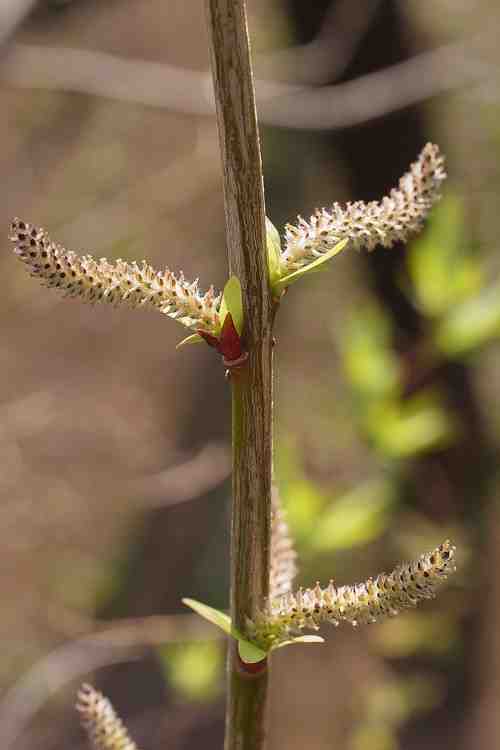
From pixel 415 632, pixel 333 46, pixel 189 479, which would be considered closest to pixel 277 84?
pixel 333 46

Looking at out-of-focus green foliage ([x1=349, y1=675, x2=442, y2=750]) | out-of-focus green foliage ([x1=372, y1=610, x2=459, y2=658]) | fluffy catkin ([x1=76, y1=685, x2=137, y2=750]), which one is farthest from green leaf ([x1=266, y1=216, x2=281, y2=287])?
out-of-focus green foliage ([x1=349, y1=675, x2=442, y2=750])

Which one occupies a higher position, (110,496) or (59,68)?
(59,68)

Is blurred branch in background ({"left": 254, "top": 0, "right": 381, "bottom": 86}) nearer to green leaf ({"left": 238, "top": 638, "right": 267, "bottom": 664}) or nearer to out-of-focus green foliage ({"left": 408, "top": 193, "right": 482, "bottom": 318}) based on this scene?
out-of-focus green foliage ({"left": 408, "top": 193, "right": 482, "bottom": 318})

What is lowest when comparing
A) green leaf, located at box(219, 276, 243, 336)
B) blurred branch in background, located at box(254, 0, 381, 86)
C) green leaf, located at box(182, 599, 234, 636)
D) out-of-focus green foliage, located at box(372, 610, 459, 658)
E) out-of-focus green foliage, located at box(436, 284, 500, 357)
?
out-of-focus green foliage, located at box(372, 610, 459, 658)

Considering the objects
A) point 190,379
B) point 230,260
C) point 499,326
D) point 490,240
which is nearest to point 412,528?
point 490,240

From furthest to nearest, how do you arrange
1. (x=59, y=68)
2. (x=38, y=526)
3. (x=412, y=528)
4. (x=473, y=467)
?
(x=38, y=526) < (x=473, y=467) < (x=412, y=528) < (x=59, y=68)

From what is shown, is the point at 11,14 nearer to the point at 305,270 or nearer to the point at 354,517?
the point at 354,517

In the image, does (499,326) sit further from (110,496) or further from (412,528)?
(110,496)
